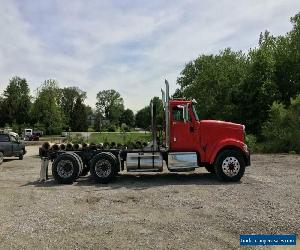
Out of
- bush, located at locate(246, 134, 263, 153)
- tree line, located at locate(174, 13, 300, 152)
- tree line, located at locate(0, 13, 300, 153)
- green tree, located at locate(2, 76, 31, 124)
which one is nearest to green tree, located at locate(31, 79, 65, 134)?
tree line, located at locate(0, 13, 300, 153)

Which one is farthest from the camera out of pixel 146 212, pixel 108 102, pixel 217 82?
pixel 108 102

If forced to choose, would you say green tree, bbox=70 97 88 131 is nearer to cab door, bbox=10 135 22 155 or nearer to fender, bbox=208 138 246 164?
cab door, bbox=10 135 22 155

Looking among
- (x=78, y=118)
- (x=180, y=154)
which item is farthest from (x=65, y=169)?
(x=78, y=118)

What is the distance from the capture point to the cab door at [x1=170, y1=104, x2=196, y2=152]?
15.8m

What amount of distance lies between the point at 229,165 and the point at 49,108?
72.8m

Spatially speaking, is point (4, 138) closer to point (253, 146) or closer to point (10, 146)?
point (10, 146)

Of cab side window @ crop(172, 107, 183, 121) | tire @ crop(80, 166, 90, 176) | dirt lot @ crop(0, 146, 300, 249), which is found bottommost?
dirt lot @ crop(0, 146, 300, 249)

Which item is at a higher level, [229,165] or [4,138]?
[4,138]

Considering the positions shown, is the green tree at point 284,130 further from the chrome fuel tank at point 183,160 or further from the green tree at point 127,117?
the green tree at point 127,117

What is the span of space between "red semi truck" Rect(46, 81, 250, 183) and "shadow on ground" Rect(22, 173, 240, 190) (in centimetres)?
40

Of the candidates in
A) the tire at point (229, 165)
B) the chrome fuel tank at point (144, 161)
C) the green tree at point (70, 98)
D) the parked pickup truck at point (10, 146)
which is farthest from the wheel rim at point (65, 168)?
the green tree at point (70, 98)

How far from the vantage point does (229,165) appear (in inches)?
611

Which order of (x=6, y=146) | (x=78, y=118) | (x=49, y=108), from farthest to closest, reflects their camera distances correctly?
1. (x=78, y=118)
2. (x=49, y=108)
3. (x=6, y=146)

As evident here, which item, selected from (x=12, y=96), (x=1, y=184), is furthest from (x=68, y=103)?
(x=1, y=184)
